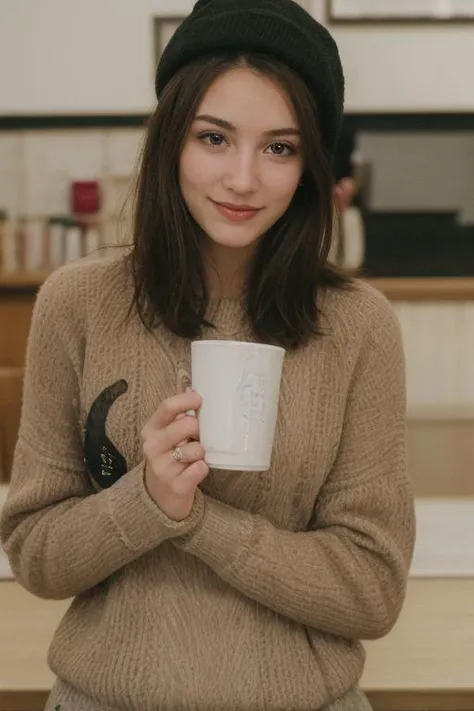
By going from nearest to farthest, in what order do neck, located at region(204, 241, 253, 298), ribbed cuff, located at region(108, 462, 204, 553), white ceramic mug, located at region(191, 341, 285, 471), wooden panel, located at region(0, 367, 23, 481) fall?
white ceramic mug, located at region(191, 341, 285, 471), ribbed cuff, located at region(108, 462, 204, 553), neck, located at region(204, 241, 253, 298), wooden panel, located at region(0, 367, 23, 481)

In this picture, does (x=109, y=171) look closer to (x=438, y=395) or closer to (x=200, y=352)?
(x=438, y=395)

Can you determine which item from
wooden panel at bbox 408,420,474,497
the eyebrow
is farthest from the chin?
wooden panel at bbox 408,420,474,497

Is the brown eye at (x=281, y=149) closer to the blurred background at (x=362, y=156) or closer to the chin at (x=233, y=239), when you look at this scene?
the chin at (x=233, y=239)

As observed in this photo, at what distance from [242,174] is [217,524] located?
0.36 m

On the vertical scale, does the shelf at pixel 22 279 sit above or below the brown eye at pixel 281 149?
below

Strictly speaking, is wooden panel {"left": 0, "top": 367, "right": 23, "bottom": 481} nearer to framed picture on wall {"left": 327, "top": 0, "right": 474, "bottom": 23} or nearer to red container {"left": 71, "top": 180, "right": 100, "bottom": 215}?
red container {"left": 71, "top": 180, "right": 100, "bottom": 215}

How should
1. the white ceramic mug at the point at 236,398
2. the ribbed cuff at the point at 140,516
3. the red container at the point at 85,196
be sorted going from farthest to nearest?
the red container at the point at 85,196, the ribbed cuff at the point at 140,516, the white ceramic mug at the point at 236,398

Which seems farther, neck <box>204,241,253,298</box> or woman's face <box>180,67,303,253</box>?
neck <box>204,241,253,298</box>

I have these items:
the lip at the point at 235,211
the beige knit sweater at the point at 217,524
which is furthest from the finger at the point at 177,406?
the lip at the point at 235,211

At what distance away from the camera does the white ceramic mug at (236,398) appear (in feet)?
2.36

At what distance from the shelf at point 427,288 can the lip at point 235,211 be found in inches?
81.7

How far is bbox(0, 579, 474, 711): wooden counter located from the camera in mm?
1123

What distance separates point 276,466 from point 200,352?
0.24 m

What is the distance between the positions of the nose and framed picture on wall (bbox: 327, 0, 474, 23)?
218 cm
